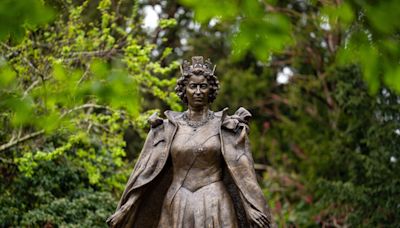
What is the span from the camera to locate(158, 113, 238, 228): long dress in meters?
8.45

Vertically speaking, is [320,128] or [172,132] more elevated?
[320,128]

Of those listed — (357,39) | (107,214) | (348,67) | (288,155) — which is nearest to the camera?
(357,39)

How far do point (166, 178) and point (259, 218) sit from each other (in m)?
→ 1.04

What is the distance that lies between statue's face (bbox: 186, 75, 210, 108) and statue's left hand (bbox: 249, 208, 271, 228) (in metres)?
1.18

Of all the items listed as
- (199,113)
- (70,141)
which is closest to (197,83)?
(199,113)

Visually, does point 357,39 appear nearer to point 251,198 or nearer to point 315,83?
point 251,198

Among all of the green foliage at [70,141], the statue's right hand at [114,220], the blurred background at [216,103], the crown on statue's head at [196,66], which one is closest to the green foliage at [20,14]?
the blurred background at [216,103]

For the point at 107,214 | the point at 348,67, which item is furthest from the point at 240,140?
the point at 348,67

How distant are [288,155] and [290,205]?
7.59 ft

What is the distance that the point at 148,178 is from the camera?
865 cm

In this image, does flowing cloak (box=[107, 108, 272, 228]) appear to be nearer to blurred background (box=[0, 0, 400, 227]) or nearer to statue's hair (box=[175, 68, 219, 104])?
statue's hair (box=[175, 68, 219, 104])

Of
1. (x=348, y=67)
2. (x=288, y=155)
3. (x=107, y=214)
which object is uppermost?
(x=348, y=67)

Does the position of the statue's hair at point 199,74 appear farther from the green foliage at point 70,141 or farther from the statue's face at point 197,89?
the green foliage at point 70,141

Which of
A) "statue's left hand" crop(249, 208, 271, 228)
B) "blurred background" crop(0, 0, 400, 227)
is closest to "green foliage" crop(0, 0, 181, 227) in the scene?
"blurred background" crop(0, 0, 400, 227)
